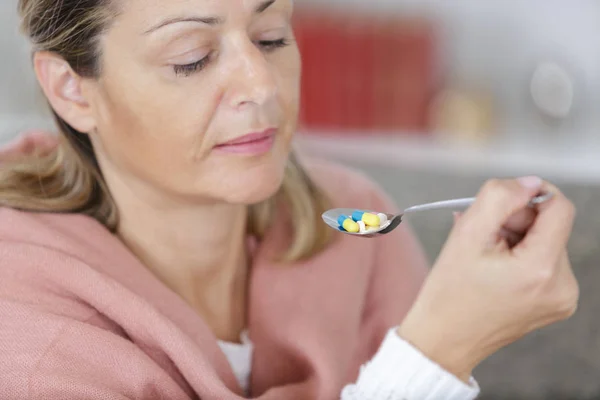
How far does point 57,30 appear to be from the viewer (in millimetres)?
742

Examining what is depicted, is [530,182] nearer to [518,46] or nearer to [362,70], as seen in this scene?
[362,70]

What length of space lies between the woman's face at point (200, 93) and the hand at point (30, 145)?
17cm

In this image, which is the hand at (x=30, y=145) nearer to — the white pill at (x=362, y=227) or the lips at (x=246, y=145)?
the lips at (x=246, y=145)

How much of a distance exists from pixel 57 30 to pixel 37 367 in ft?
1.06

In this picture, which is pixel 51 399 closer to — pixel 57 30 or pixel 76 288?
pixel 76 288

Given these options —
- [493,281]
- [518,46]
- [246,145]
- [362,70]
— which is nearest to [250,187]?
[246,145]

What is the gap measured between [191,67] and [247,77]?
0.05 m

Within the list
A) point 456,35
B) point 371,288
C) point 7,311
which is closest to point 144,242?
point 7,311

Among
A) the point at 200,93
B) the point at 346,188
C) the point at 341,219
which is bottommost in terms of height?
the point at 346,188

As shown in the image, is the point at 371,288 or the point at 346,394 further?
the point at 371,288

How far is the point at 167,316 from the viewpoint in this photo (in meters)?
0.78

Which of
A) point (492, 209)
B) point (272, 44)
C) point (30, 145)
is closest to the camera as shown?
point (492, 209)

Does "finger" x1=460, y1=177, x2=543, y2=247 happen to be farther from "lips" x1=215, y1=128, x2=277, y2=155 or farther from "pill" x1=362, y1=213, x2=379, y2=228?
"lips" x1=215, y1=128, x2=277, y2=155

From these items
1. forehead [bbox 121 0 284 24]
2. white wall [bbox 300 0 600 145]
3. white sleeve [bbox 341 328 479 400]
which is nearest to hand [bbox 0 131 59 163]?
forehead [bbox 121 0 284 24]
